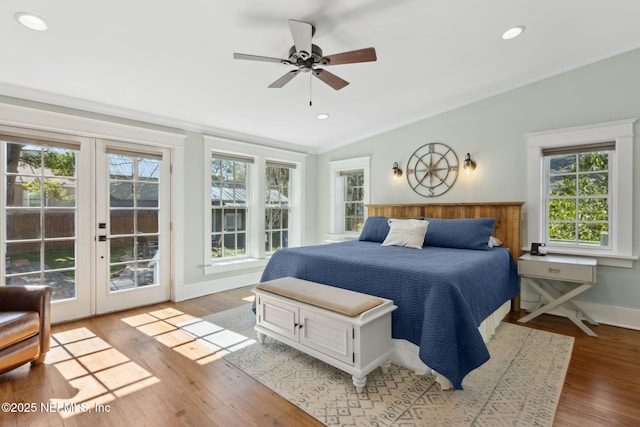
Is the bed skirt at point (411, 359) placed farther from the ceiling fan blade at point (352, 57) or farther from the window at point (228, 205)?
the window at point (228, 205)

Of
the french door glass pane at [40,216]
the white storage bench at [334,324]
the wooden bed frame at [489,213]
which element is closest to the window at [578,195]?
the wooden bed frame at [489,213]

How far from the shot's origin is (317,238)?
234 inches

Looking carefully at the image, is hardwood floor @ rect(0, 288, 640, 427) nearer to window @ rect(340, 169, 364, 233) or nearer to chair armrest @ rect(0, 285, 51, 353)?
chair armrest @ rect(0, 285, 51, 353)

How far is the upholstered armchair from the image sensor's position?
2.11 meters

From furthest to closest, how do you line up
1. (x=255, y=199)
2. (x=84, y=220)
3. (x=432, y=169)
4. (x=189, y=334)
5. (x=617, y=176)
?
(x=255, y=199)
(x=432, y=169)
(x=84, y=220)
(x=617, y=176)
(x=189, y=334)

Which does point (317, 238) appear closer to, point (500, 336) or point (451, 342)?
point (500, 336)

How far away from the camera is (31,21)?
2.12m

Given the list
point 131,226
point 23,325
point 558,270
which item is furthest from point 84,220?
point 558,270

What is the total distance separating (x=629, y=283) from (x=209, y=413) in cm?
404

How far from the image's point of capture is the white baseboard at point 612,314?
310cm

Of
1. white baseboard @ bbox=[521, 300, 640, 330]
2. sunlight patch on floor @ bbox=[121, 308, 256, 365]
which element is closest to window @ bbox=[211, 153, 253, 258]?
sunlight patch on floor @ bbox=[121, 308, 256, 365]

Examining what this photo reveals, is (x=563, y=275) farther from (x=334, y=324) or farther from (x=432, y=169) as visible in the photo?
(x=334, y=324)

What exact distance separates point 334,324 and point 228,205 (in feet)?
10.3

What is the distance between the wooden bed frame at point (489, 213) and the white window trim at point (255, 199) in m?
1.81
